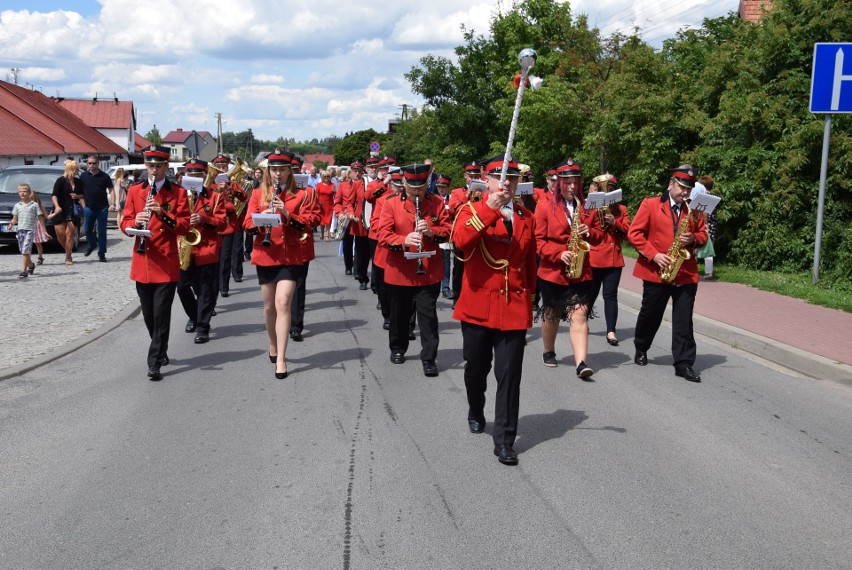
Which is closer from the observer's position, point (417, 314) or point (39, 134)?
point (417, 314)

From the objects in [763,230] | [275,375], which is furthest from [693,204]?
[763,230]

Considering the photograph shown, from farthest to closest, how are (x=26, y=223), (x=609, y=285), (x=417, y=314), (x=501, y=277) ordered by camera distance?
(x=26, y=223), (x=609, y=285), (x=417, y=314), (x=501, y=277)

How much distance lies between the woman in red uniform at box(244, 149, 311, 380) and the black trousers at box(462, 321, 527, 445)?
8.96ft

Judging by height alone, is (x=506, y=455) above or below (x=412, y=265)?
below

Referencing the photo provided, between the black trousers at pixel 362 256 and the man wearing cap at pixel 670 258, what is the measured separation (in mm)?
6160

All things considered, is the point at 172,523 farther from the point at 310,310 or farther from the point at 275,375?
the point at 310,310

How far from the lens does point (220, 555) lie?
171 inches

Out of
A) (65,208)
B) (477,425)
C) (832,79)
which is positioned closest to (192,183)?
(477,425)

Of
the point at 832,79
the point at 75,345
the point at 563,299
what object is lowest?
the point at 75,345

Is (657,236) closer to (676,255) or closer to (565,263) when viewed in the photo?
(676,255)

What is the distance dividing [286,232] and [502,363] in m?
3.32

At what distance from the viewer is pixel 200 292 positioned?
10.6 meters

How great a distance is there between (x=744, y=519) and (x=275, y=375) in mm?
4706

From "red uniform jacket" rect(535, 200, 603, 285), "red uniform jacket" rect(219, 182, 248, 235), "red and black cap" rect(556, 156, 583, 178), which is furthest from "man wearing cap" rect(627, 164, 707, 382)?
"red uniform jacket" rect(219, 182, 248, 235)
